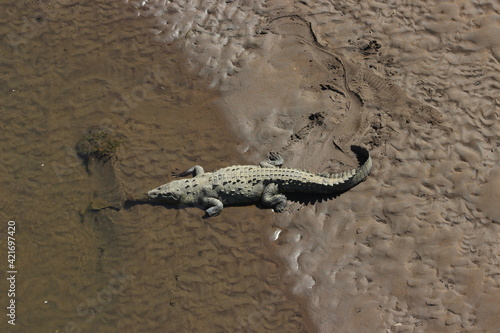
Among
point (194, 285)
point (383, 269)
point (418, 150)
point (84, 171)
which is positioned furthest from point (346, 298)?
point (84, 171)

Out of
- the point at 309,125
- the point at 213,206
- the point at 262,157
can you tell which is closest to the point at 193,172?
the point at 213,206

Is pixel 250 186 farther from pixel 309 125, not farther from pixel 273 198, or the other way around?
pixel 309 125

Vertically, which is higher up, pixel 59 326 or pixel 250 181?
pixel 250 181

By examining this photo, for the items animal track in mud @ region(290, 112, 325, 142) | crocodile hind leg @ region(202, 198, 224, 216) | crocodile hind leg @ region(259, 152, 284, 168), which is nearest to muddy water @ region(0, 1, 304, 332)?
crocodile hind leg @ region(202, 198, 224, 216)

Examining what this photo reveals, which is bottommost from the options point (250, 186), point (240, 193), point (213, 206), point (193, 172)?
point (213, 206)

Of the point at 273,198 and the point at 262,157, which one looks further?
the point at 262,157

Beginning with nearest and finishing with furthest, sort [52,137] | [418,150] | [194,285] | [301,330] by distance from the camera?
[301,330], [194,285], [418,150], [52,137]

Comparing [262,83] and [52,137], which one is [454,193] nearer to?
Result: [262,83]
